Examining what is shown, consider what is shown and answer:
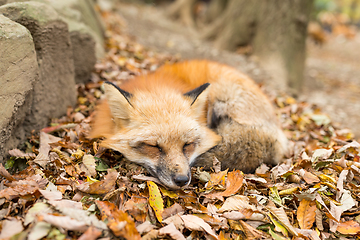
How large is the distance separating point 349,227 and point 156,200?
5.59ft

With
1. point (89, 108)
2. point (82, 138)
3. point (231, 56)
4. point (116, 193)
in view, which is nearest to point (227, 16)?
point (231, 56)

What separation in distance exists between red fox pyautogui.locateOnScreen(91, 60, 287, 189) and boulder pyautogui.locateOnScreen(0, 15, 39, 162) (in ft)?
2.44

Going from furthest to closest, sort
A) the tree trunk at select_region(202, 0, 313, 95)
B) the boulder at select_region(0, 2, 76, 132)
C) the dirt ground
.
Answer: the tree trunk at select_region(202, 0, 313, 95), the dirt ground, the boulder at select_region(0, 2, 76, 132)

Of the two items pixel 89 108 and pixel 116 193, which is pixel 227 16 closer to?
pixel 89 108

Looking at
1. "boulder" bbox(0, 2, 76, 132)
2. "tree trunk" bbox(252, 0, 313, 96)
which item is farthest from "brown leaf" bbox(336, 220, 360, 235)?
"tree trunk" bbox(252, 0, 313, 96)

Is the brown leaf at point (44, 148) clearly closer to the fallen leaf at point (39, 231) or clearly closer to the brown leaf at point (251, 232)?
the fallen leaf at point (39, 231)

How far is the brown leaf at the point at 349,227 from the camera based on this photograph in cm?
202

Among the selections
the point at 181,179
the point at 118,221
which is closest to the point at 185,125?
the point at 181,179

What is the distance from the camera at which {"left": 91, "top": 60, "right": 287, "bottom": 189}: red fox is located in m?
2.18

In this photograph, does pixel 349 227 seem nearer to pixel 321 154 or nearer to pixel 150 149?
pixel 321 154

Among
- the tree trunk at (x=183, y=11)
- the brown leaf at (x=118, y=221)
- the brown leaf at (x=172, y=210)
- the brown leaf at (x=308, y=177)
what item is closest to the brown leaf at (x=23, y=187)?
the brown leaf at (x=118, y=221)

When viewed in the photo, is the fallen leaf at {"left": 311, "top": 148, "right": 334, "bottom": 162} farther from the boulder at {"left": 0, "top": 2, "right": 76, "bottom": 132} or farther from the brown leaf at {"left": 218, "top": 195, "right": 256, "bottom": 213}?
the boulder at {"left": 0, "top": 2, "right": 76, "bottom": 132}

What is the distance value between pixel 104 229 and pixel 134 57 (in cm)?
430

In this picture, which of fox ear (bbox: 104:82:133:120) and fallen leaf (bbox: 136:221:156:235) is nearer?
fallen leaf (bbox: 136:221:156:235)
